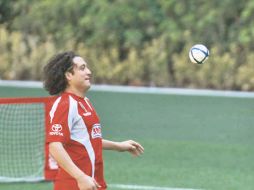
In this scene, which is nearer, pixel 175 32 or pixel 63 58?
pixel 63 58

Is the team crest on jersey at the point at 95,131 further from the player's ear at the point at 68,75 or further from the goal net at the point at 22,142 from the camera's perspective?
the goal net at the point at 22,142

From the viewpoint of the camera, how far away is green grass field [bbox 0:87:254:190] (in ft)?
33.4

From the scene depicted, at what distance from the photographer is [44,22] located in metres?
20.6

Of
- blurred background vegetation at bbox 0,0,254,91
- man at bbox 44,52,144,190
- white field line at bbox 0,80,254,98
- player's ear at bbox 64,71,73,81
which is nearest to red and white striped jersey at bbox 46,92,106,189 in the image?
man at bbox 44,52,144,190

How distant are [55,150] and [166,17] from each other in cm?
1367

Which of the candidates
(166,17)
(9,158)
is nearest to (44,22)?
(166,17)

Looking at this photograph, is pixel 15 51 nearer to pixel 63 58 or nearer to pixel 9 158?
pixel 9 158

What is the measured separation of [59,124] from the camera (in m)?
5.93

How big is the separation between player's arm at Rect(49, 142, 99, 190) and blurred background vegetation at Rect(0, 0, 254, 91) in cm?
1231

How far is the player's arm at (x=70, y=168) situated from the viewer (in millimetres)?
5684

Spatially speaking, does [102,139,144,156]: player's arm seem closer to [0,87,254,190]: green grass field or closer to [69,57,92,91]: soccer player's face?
[69,57,92,91]: soccer player's face

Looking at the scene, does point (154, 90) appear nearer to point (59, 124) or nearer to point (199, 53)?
point (199, 53)

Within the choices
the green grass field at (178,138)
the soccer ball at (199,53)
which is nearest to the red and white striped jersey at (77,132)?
the soccer ball at (199,53)

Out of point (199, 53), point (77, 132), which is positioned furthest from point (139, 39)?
point (77, 132)
